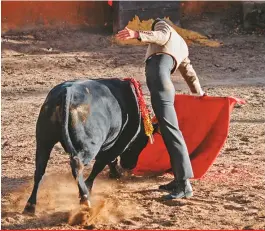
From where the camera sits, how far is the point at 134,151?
621 cm

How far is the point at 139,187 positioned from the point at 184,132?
25.6 inches

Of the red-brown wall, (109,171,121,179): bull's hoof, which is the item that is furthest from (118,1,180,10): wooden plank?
(109,171,121,179): bull's hoof

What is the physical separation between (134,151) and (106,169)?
64 centimetres

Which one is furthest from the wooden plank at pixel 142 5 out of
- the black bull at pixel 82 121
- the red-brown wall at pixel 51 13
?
the black bull at pixel 82 121

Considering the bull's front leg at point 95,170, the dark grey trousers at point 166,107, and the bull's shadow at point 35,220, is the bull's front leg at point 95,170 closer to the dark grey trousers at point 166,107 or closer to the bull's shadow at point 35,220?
the bull's shadow at point 35,220

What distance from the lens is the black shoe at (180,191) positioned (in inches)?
231

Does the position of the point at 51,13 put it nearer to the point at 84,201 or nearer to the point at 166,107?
the point at 166,107

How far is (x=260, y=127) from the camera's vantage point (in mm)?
8258

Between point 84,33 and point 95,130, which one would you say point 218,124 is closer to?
point 95,130

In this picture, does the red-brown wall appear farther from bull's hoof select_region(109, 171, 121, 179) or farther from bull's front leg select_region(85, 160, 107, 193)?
bull's front leg select_region(85, 160, 107, 193)

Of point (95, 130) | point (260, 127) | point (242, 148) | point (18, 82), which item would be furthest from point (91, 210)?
point (18, 82)

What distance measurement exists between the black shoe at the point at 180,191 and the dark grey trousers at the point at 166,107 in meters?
0.06

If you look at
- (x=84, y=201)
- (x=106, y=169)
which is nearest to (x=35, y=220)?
(x=84, y=201)

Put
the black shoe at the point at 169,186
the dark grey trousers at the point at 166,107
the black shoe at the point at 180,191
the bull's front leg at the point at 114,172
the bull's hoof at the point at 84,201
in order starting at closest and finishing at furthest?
1. the bull's hoof at the point at 84,201
2. the dark grey trousers at the point at 166,107
3. the black shoe at the point at 180,191
4. the black shoe at the point at 169,186
5. the bull's front leg at the point at 114,172
